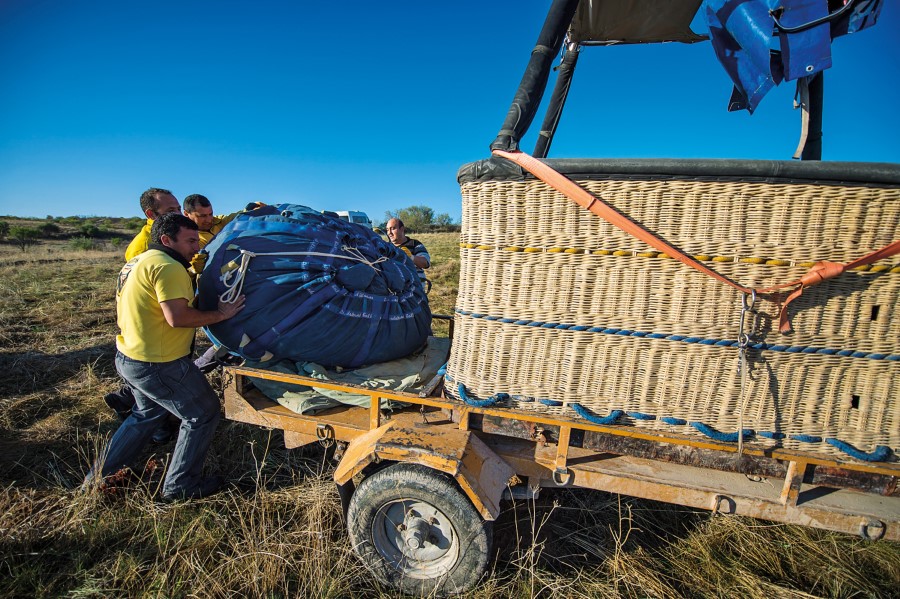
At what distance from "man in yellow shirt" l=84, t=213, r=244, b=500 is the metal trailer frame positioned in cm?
111

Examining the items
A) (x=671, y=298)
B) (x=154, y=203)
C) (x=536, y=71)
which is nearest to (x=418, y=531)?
(x=671, y=298)

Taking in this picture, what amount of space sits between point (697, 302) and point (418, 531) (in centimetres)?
173

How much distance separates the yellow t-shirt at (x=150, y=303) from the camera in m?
2.47

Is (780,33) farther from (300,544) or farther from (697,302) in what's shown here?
(300,544)

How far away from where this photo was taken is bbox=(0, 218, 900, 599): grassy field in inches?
82.2

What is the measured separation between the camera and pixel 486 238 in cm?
196

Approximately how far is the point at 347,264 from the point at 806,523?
9.05 feet

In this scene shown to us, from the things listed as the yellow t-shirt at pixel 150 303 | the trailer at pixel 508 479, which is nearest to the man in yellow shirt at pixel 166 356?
the yellow t-shirt at pixel 150 303

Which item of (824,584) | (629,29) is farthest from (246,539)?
(629,29)

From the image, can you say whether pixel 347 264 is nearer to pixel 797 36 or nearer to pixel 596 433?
pixel 596 433

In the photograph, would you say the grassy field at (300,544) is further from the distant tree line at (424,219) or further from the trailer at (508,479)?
the distant tree line at (424,219)

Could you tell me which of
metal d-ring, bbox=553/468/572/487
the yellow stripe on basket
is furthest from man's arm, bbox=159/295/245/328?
metal d-ring, bbox=553/468/572/487

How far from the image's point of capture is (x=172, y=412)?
2703 mm

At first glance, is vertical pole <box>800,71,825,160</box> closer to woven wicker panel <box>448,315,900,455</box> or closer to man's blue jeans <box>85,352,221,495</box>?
woven wicker panel <box>448,315,900,455</box>
